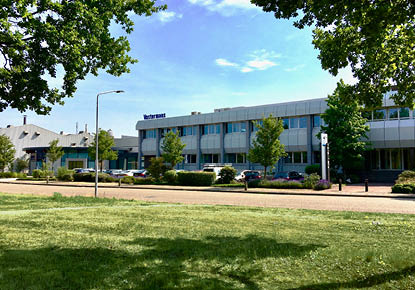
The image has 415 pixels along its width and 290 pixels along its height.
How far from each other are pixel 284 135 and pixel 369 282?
43.4 metres

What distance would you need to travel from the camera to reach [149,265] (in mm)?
5555

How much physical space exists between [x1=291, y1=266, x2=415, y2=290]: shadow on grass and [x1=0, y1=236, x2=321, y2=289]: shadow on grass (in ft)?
2.93

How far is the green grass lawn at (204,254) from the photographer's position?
16.0 ft

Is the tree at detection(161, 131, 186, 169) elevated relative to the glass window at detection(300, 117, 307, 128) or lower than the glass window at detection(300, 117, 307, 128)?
lower

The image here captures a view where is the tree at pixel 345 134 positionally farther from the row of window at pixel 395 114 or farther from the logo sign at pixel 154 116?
the logo sign at pixel 154 116

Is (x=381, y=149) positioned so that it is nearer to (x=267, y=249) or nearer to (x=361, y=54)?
(x=361, y=54)

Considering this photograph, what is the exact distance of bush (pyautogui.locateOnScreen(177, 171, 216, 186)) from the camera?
35.2 metres

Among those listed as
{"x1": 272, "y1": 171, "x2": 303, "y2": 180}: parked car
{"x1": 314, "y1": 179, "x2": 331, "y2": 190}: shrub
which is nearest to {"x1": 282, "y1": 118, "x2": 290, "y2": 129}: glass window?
{"x1": 272, "y1": 171, "x2": 303, "y2": 180}: parked car

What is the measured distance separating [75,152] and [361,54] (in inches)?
2878

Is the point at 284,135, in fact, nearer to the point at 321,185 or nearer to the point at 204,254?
the point at 321,185

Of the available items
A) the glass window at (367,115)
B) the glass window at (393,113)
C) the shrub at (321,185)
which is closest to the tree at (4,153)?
the shrub at (321,185)

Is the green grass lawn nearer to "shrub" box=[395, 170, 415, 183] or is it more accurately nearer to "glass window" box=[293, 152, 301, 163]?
"shrub" box=[395, 170, 415, 183]

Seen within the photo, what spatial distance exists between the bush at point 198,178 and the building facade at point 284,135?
9.16m

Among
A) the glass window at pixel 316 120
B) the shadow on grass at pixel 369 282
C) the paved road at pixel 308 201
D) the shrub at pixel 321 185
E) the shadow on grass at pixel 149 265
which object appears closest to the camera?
the shadow on grass at pixel 369 282
